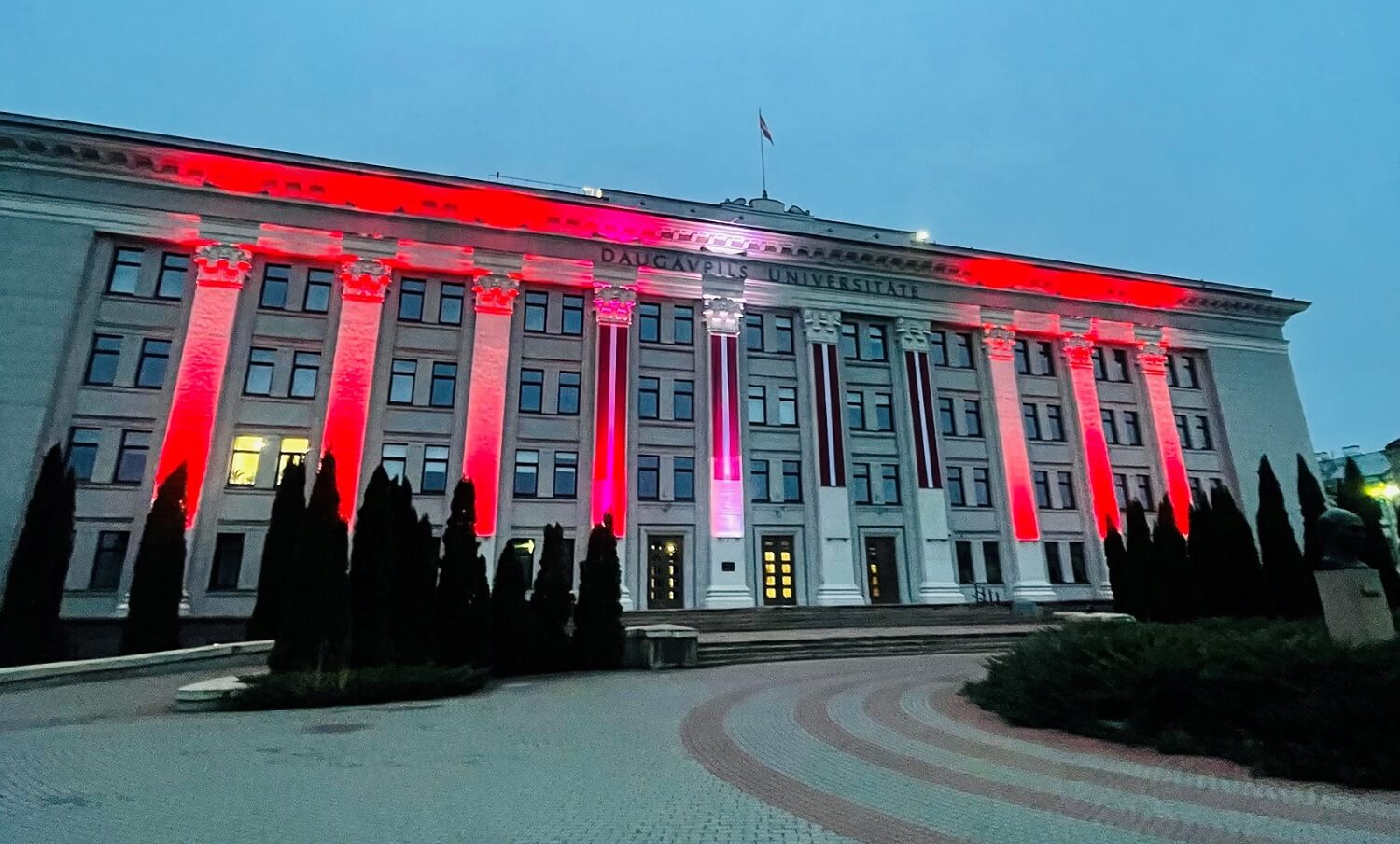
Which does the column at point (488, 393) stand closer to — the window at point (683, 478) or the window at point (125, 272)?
the window at point (683, 478)

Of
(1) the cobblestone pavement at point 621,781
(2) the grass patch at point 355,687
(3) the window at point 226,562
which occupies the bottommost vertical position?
(1) the cobblestone pavement at point 621,781

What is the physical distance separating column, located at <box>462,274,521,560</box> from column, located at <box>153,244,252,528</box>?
26.8 ft

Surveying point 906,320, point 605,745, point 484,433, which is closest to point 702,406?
point 484,433

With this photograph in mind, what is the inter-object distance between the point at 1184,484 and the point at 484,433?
31.8m

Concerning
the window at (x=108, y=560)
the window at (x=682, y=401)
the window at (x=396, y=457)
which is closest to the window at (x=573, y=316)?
the window at (x=682, y=401)

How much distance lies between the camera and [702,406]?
2836 centimetres

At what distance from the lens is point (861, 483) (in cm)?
2939

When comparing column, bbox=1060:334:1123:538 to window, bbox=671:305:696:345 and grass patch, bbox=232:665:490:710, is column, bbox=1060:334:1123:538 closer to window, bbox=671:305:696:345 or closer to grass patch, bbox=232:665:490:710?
window, bbox=671:305:696:345

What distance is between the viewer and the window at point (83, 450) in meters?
22.2

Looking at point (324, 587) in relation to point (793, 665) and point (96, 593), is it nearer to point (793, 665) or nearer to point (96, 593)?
point (793, 665)

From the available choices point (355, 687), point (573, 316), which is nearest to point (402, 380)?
point (573, 316)

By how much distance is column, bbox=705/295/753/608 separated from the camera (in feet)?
85.7

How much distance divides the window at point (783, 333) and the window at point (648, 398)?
5.74m

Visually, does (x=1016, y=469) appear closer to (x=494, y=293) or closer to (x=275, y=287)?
(x=494, y=293)
